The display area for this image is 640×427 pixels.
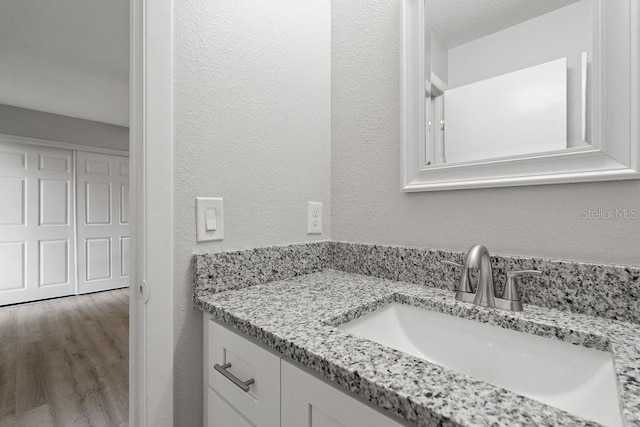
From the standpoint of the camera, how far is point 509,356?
608 mm

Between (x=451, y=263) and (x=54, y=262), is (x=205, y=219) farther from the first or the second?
(x=54, y=262)

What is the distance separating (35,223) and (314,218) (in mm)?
4157

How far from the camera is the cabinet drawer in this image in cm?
54

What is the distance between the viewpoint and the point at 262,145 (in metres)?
0.95

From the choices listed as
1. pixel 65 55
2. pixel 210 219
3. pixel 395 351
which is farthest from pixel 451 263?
pixel 65 55

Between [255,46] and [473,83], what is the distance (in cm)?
67

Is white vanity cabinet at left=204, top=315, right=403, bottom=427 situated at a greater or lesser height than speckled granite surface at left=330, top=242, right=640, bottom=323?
lesser

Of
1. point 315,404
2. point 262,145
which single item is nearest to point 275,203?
point 262,145

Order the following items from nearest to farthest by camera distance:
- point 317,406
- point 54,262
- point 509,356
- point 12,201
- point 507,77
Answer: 1. point 317,406
2. point 509,356
3. point 507,77
4. point 12,201
5. point 54,262

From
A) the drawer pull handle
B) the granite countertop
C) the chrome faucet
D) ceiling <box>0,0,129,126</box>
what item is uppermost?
ceiling <box>0,0,129,126</box>

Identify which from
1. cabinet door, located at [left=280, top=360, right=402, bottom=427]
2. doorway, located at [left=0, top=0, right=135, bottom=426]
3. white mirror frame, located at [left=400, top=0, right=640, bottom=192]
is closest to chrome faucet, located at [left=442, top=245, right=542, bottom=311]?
white mirror frame, located at [left=400, top=0, right=640, bottom=192]

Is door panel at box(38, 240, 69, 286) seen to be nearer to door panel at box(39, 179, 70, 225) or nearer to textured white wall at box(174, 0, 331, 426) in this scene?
door panel at box(39, 179, 70, 225)

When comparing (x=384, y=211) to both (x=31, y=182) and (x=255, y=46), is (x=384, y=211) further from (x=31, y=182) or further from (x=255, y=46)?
(x=31, y=182)

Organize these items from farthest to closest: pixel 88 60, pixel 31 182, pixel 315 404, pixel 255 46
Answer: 1. pixel 31 182
2. pixel 88 60
3. pixel 255 46
4. pixel 315 404
